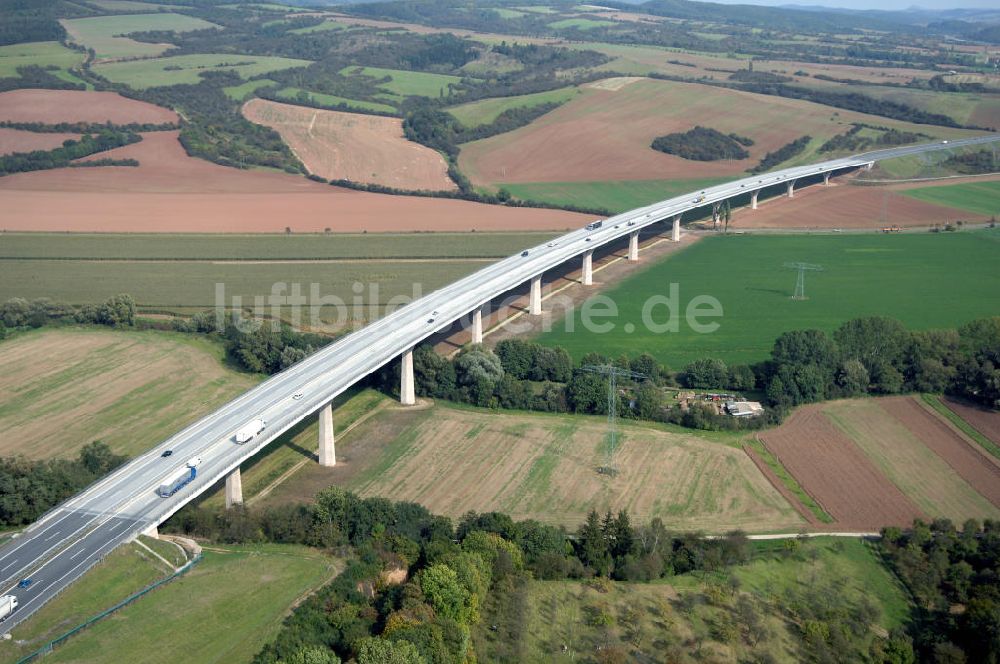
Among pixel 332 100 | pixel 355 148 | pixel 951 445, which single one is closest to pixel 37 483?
pixel 951 445

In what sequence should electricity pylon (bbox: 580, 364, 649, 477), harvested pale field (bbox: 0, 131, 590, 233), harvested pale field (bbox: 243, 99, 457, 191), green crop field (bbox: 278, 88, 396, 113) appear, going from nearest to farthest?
electricity pylon (bbox: 580, 364, 649, 477) → harvested pale field (bbox: 0, 131, 590, 233) → harvested pale field (bbox: 243, 99, 457, 191) → green crop field (bbox: 278, 88, 396, 113)

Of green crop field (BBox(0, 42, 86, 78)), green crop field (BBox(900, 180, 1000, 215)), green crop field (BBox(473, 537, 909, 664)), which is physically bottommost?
green crop field (BBox(473, 537, 909, 664))

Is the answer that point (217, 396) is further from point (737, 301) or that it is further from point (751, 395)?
point (737, 301)

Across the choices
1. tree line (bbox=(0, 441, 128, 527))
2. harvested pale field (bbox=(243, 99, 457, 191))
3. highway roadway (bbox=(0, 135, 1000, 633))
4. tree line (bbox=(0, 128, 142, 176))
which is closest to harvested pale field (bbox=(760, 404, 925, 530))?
highway roadway (bbox=(0, 135, 1000, 633))

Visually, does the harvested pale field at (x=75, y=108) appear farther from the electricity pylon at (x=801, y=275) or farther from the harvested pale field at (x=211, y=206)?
the electricity pylon at (x=801, y=275)

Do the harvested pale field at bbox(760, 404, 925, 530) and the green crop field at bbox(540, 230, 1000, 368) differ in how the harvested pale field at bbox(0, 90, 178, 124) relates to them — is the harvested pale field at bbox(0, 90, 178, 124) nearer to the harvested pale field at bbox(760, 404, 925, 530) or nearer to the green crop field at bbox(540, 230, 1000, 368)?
the green crop field at bbox(540, 230, 1000, 368)

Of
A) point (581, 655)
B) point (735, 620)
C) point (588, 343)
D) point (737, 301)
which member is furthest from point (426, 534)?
point (737, 301)
